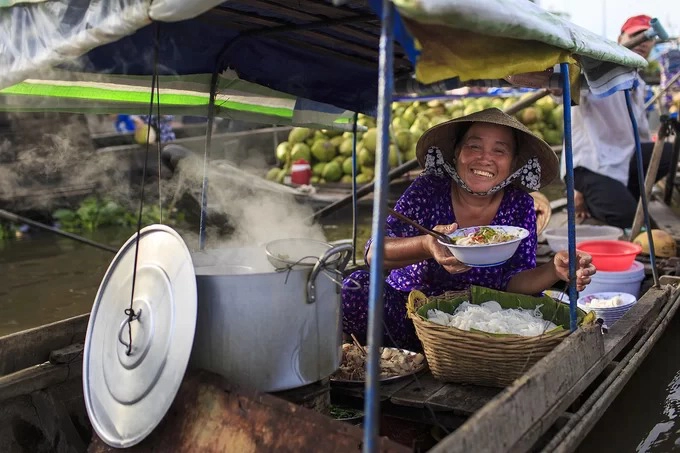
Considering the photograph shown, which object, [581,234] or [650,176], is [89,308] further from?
[650,176]

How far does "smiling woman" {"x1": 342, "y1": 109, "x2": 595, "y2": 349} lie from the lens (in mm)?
3092

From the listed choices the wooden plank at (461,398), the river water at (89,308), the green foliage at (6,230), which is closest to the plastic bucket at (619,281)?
the river water at (89,308)

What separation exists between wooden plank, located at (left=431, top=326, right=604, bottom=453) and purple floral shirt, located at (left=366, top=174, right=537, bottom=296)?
627 mm

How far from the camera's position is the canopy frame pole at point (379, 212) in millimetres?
1502

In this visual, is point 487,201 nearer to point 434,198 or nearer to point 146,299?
point 434,198

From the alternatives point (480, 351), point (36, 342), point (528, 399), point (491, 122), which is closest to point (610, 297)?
point (491, 122)

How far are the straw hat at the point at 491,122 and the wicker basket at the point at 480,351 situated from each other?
79 centimetres

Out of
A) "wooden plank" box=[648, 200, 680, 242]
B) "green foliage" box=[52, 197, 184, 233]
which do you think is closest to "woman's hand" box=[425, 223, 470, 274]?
"wooden plank" box=[648, 200, 680, 242]

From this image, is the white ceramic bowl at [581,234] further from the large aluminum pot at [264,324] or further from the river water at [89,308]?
the large aluminum pot at [264,324]

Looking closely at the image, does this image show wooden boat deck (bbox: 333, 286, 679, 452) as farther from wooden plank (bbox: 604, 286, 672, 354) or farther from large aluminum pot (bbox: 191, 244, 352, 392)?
large aluminum pot (bbox: 191, 244, 352, 392)

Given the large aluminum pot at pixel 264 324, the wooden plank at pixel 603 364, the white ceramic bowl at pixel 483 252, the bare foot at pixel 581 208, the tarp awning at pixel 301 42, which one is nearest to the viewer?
the tarp awning at pixel 301 42

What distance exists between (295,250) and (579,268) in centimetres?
124

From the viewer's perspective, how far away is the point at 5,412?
8.48 feet

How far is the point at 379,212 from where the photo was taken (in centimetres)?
154
